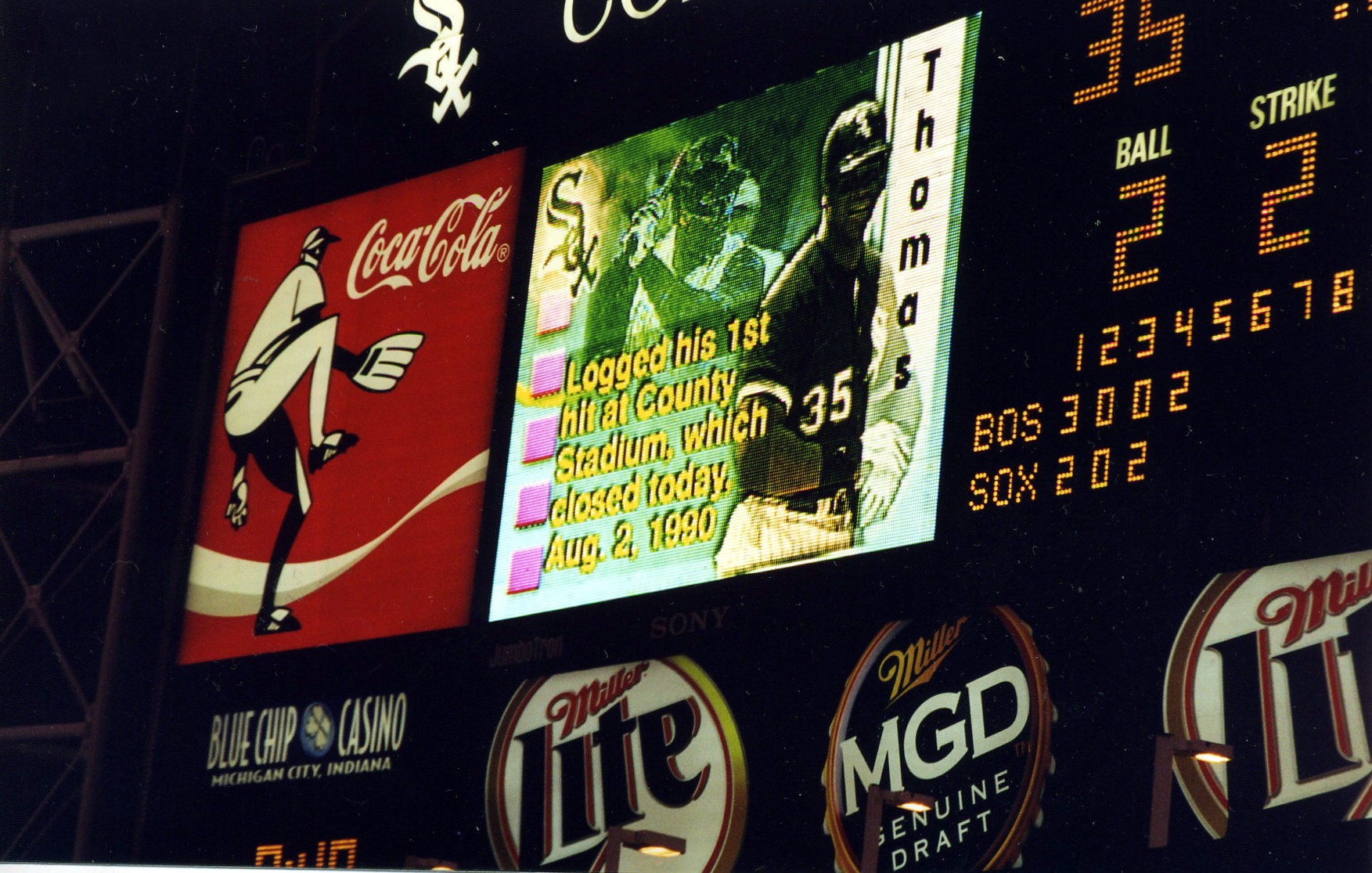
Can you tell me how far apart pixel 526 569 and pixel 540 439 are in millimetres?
317

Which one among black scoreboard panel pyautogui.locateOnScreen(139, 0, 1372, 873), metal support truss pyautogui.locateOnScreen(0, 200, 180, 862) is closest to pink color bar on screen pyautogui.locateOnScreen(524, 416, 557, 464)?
black scoreboard panel pyautogui.locateOnScreen(139, 0, 1372, 873)

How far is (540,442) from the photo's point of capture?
15.6ft

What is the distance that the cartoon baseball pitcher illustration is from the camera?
5.17m

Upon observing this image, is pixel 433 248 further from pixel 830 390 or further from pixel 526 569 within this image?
pixel 830 390

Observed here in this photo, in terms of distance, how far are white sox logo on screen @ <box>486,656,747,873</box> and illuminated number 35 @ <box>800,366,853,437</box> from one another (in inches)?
23.5

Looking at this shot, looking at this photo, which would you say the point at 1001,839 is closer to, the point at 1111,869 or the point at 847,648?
the point at 1111,869

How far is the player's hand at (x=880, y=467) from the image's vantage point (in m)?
3.93

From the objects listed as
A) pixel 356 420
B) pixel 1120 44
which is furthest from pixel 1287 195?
pixel 356 420

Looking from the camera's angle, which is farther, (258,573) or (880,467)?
(258,573)

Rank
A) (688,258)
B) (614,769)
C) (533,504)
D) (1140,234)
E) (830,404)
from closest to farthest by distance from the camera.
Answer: (1140,234)
(830,404)
(614,769)
(688,258)
(533,504)

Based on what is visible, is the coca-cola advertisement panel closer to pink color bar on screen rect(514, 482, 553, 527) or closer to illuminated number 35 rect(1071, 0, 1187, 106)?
pink color bar on screen rect(514, 482, 553, 527)

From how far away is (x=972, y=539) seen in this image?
148 inches

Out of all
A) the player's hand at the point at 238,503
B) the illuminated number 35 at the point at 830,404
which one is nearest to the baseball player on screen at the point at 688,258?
the illuminated number 35 at the point at 830,404

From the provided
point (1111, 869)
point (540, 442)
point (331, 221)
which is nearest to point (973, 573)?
point (1111, 869)
